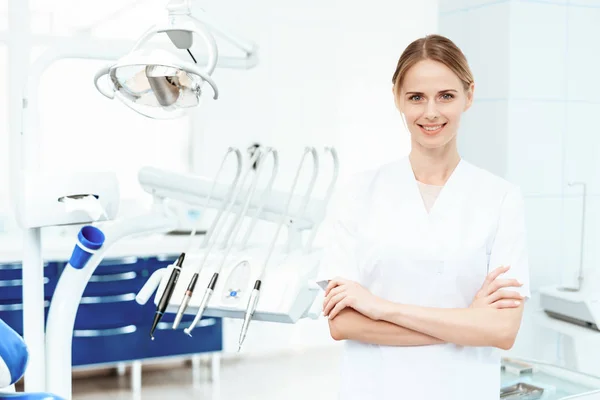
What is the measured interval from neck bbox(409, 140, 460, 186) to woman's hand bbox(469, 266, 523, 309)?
0.79 feet

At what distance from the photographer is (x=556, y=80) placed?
8.44 feet

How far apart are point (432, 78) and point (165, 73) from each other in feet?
1.82

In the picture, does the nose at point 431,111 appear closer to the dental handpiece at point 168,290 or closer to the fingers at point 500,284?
the fingers at point 500,284

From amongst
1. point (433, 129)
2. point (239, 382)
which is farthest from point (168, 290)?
point (239, 382)

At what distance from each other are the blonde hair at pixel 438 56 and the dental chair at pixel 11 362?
92cm

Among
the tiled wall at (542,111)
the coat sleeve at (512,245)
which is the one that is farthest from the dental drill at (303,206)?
the tiled wall at (542,111)

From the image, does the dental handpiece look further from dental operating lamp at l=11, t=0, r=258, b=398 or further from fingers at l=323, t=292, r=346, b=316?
fingers at l=323, t=292, r=346, b=316

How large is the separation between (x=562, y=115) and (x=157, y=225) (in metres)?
1.59

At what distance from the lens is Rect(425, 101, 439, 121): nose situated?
150 cm

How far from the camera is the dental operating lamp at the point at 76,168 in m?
1.33

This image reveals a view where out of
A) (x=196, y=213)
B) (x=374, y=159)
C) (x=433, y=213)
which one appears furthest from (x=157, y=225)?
(x=374, y=159)

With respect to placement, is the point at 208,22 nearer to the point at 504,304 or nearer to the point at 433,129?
the point at 433,129

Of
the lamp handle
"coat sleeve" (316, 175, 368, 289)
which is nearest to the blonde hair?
"coat sleeve" (316, 175, 368, 289)

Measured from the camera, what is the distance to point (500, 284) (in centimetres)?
148
